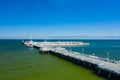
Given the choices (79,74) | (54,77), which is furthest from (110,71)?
(54,77)

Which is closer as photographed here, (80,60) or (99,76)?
(99,76)

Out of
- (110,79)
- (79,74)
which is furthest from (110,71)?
(79,74)

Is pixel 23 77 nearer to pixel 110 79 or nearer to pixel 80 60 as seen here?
pixel 110 79

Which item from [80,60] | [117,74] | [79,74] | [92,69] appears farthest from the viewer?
[80,60]

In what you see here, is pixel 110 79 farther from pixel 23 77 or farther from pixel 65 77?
pixel 23 77

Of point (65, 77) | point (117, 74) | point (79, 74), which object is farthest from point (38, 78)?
point (117, 74)

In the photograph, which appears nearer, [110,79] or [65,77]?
[110,79]

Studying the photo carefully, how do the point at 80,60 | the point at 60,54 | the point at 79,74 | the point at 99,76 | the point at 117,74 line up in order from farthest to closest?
the point at 60,54
the point at 80,60
the point at 79,74
the point at 99,76
the point at 117,74

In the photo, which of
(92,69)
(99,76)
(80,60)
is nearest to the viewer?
(99,76)
